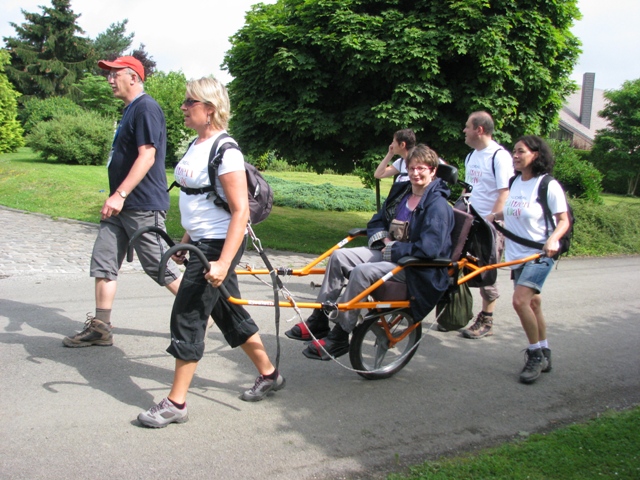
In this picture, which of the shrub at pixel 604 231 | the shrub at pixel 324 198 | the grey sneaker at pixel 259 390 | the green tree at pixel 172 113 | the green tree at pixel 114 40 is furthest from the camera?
the green tree at pixel 114 40

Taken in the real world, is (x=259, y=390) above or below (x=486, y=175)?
below

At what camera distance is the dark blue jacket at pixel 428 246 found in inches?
184

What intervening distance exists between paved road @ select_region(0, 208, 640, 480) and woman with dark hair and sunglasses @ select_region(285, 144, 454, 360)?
0.41 metres

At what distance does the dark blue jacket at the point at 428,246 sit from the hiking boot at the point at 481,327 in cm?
182

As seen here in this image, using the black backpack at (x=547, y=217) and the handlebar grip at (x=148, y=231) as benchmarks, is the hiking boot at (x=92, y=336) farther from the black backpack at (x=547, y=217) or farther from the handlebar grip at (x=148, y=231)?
the black backpack at (x=547, y=217)

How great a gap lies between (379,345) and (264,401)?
112 cm

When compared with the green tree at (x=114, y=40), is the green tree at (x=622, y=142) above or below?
below

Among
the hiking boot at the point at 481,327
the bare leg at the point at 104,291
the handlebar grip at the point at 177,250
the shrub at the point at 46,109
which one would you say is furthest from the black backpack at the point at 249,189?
the shrub at the point at 46,109

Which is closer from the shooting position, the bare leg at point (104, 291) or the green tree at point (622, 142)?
the bare leg at point (104, 291)

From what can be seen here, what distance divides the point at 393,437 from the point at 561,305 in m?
4.73

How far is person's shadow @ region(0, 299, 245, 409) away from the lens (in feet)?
14.9

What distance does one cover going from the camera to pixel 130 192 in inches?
203

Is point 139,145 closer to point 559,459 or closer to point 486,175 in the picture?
point 486,175

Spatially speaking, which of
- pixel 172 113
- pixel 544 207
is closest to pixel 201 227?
pixel 544 207
